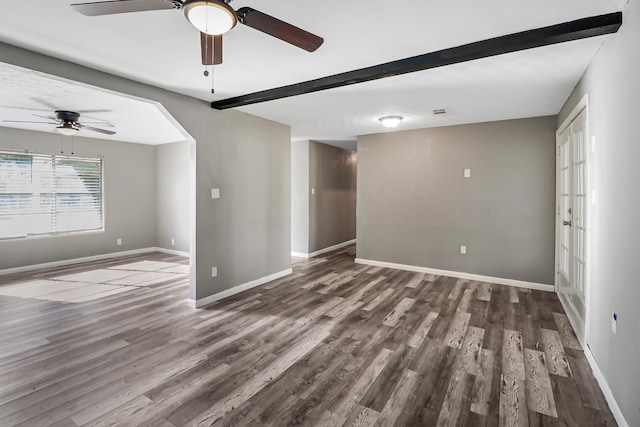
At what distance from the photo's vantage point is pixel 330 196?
7.07 m

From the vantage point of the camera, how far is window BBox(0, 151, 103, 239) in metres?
5.21

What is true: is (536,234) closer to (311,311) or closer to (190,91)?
(311,311)

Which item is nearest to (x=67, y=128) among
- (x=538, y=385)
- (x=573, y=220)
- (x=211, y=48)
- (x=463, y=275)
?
(x=211, y=48)

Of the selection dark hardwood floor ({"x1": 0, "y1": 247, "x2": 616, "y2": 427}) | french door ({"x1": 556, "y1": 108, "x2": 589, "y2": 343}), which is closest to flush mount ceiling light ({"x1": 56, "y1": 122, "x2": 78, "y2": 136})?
dark hardwood floor ({"x1": 0, "y1": 247, "x2": 616, "y2": 427})

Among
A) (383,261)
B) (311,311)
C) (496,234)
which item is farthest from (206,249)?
(496,234)

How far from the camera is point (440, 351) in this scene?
2.62 m

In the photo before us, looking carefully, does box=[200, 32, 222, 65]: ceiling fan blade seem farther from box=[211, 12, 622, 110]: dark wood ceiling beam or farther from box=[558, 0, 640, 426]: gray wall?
box=[558, 0, 640, 426]: gray wall

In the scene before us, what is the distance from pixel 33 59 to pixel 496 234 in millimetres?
5431

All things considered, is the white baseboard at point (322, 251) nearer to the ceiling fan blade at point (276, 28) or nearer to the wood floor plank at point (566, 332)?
the wood floor plank at point (566, 332)

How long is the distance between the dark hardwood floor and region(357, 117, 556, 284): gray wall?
82cm

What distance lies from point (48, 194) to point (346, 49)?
607 cm

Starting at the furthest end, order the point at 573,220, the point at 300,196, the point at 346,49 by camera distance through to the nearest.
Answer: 1. the point at 300,196
2. the point at 573,220
3. the point at 346,49

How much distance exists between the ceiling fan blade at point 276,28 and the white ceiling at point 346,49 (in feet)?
0.74

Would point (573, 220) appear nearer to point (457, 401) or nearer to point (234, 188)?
point (457, 401)
